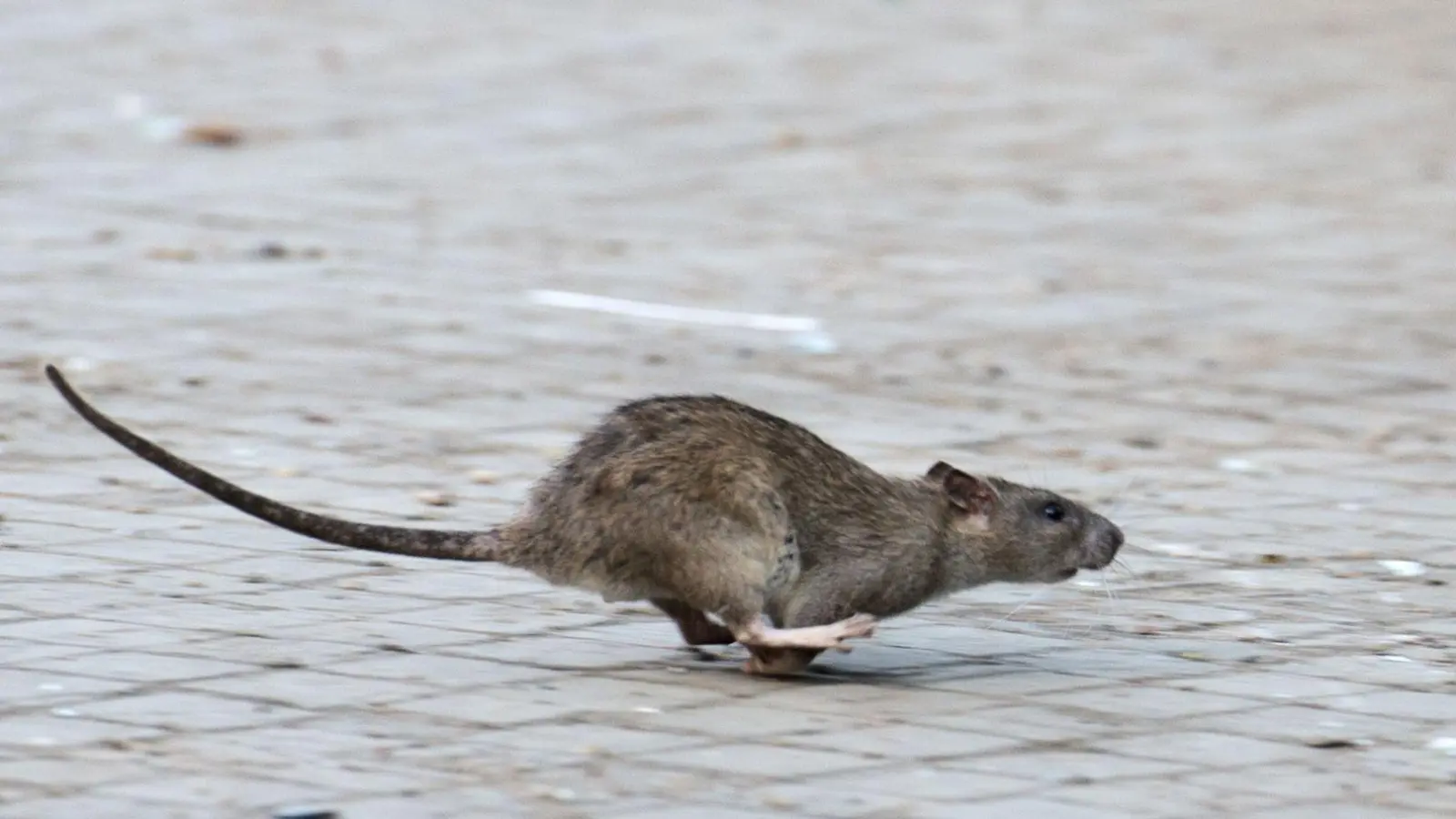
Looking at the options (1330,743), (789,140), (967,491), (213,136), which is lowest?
(1330,743)

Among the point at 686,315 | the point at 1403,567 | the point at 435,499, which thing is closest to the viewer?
the point at 1403,567

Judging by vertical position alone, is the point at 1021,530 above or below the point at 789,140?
below

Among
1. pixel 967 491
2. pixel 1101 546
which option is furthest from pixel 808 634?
pixel 1101 546

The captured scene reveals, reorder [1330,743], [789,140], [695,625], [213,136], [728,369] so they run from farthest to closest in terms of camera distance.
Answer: [789,140], [213,136], [728,369], [695,625], [1330,743]

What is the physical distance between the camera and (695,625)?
5.91 metres

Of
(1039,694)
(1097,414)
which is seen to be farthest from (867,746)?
(1097,414)

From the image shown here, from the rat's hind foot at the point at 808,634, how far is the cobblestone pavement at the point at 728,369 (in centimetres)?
10

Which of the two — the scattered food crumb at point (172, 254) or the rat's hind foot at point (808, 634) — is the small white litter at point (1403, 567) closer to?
the rat's hind foot at point (808, 634)

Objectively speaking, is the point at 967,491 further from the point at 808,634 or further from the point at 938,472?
the point at 808,634

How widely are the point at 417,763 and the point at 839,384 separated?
488 centimetres

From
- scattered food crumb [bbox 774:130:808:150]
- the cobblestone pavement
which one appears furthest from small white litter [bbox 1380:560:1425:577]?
scattered food crumb [bbox 774:130:808:150]

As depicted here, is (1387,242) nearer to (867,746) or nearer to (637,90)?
(637,90)

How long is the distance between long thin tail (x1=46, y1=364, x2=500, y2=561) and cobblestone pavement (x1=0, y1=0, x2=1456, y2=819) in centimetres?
24

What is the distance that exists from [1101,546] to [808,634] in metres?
0.83
